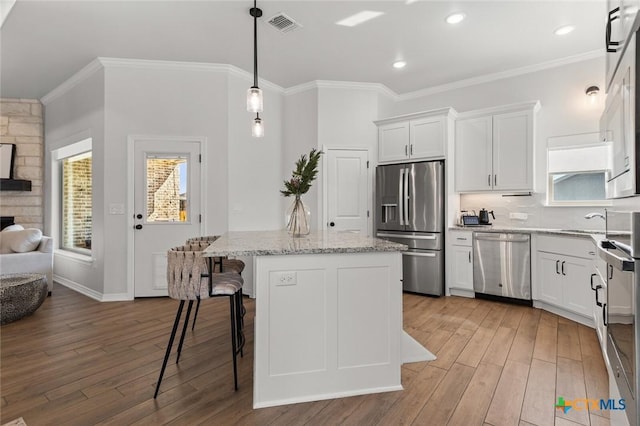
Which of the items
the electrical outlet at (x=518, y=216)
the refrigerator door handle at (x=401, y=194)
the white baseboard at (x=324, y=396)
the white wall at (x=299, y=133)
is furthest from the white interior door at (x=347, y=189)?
the white baseboard at (x=324, y=396)

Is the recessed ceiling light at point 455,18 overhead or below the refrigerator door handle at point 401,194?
overhead

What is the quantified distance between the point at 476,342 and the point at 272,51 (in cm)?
371

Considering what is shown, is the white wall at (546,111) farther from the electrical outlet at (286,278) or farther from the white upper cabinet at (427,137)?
the electrical outlet at (286,278)

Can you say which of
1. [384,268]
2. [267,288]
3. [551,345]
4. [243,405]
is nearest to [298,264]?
[267,288]

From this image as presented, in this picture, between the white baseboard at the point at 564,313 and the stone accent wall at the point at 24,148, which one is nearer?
the white baseboard at the point at 564,313

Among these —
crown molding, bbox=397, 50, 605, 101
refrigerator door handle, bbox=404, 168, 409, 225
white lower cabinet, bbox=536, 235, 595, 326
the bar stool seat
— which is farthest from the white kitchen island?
crown molding, bbox=397, 50, 605, 101

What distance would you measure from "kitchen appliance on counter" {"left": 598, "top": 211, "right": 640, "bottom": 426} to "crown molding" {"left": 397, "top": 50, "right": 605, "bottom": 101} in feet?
11.4

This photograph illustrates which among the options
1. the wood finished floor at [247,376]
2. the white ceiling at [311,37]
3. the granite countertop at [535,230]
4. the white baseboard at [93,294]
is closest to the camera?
the wood finished floor at [247,376]

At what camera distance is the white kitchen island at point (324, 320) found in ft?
6.15

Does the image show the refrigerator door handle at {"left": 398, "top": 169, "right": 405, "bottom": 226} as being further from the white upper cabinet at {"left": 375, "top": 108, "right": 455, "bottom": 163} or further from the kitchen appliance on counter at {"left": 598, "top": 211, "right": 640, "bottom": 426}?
the kitchen appliance on counter at {"left": 598, "top": 211, "right": 640, "bottom": 426}

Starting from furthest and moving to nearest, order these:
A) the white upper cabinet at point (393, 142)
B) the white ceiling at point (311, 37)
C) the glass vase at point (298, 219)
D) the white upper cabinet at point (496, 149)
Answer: the white upper cabinet at point (393, 142)
the white upper cabinet at point (496, 149)
the white ceiling at point (311, 37)
the glass vase at point (298, 219)

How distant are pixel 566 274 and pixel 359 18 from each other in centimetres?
332

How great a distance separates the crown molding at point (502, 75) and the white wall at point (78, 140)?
14.2 feet

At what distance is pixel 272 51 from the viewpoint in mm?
3838
